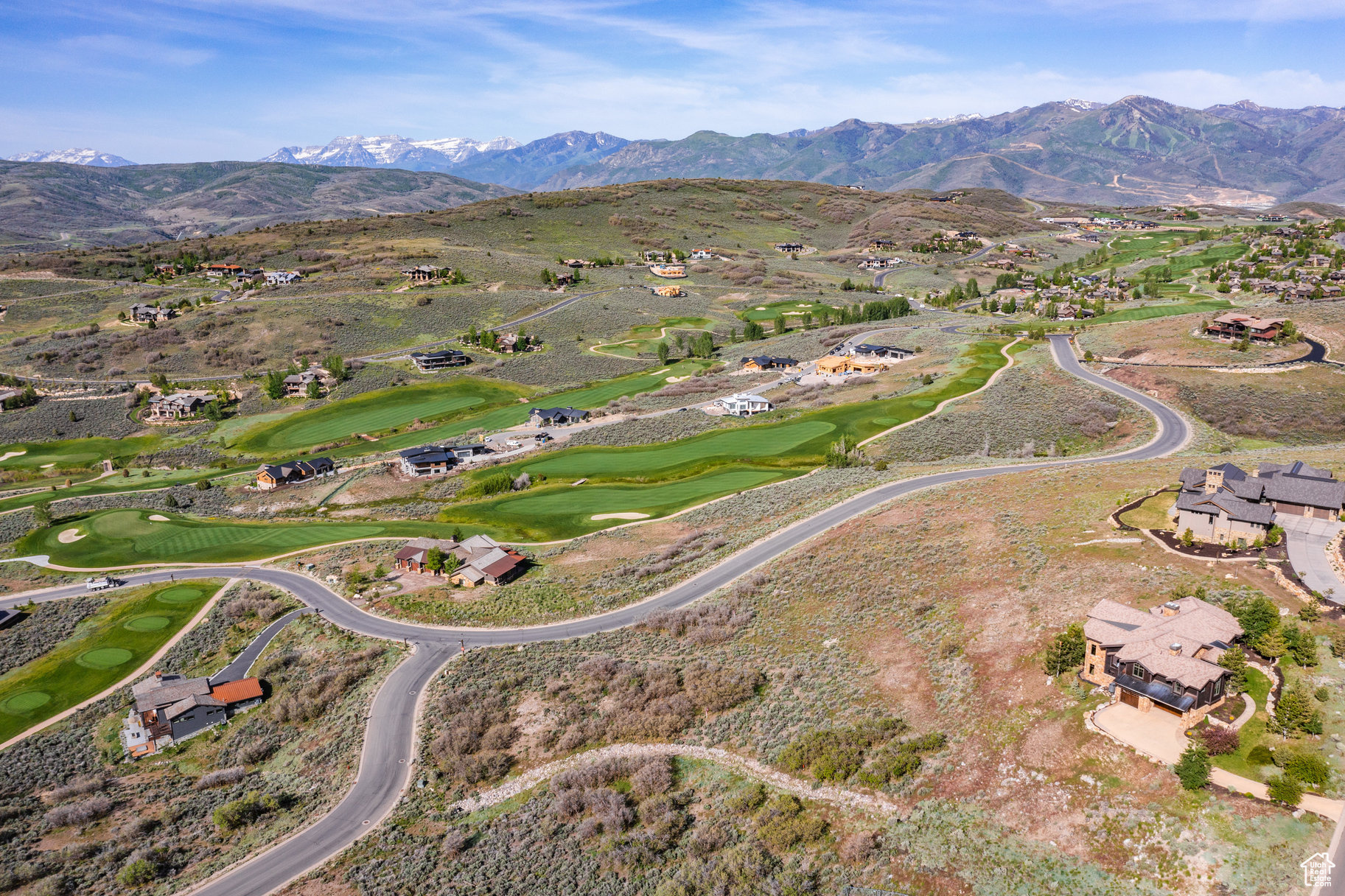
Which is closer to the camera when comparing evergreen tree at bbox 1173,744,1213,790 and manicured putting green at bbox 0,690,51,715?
evergreen tree at bbox 1173,744,1213,790

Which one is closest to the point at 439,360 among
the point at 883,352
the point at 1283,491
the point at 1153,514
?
the point at 883,352

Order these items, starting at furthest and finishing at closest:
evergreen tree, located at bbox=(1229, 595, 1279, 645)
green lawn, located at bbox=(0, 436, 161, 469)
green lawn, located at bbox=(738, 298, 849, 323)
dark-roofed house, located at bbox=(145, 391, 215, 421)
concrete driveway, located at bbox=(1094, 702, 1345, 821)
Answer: green lawn, located at bbox=(738, 298, 849, 323) → dark-roofed house, located at bbox=(145, 391, 215, 421) → green lawn, located at bbox=(0, 436, 161, 469) → evergreen tree, located at bbox=(1229, 595, 1279, 645) → concrete driveway, located at bbox=(1094, 702, 1345, 821)

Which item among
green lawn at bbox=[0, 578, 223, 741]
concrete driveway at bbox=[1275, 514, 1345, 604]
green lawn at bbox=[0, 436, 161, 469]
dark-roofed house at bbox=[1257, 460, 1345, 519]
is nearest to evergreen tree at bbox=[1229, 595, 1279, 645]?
concrete driveway at bbox=[1275, 514, 1345, 604]

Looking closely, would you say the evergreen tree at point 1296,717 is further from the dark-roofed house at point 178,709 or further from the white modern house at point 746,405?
the white modern house at point 746,405

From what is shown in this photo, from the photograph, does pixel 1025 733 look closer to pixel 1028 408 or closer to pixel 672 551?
pixel 672 551

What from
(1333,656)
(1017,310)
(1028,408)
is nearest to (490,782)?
(1333,656)

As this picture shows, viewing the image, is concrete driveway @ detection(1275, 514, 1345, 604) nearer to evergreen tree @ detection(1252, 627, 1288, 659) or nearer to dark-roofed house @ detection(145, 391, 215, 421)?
evergreen tree @ detection(1252, 627, 1288, 659)

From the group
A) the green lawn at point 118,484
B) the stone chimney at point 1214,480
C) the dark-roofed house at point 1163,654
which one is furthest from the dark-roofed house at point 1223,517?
the green lawn at point 118,484

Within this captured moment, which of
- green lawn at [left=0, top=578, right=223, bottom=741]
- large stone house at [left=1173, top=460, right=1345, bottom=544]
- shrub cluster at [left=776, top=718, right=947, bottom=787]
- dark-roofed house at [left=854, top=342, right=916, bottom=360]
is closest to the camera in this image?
shrub cluster at [left=776, top=718, right=947, bottom=787]
